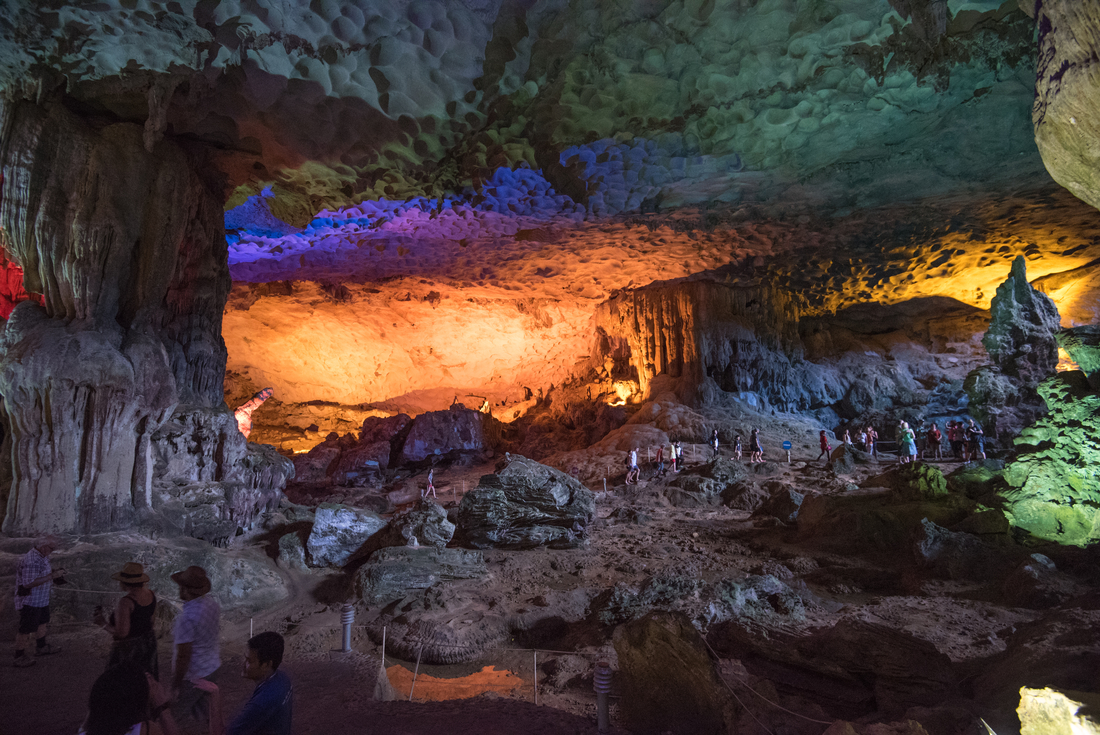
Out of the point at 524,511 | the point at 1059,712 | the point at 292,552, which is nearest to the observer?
the point at 1059,712

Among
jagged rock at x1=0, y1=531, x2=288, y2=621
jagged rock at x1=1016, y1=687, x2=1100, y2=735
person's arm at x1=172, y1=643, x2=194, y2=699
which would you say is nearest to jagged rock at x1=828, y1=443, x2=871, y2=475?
jagged rock at x1=1016, y1=687, x2=1100, y2=735

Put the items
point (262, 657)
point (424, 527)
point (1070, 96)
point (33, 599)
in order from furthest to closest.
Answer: point (424, 527) < point (33, 599) < point (1070, 96) < point (262, 657)

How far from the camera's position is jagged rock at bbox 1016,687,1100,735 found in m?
2.34

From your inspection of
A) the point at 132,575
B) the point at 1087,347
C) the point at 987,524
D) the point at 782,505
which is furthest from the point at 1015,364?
the point at 132,575

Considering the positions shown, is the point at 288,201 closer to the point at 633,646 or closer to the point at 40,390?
the point at 40,390

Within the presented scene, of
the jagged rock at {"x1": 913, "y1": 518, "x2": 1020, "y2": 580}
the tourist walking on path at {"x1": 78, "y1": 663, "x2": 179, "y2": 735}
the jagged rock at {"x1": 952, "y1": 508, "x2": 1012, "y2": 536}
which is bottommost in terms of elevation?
the jagged rock at {"x1": 913, "y1": 518, "x2": 1020, "y2": 580}

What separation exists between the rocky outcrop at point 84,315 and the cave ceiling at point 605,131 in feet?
2.26

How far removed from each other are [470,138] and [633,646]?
9.52 m

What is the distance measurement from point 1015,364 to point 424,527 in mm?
12840

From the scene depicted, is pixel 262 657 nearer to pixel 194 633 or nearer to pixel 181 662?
pixel 194 633

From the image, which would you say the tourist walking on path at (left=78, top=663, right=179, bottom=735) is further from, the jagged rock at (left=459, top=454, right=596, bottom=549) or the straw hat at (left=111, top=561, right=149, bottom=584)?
the jagged rock at (left=459, top=454, right=596, bottom=549)

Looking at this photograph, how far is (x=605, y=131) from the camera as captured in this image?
10.7m

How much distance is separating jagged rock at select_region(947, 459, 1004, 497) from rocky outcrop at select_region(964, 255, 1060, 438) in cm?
384

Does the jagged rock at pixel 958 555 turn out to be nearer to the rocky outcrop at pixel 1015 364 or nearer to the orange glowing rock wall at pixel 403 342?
the rocky outcrop at pixel 1015 364
